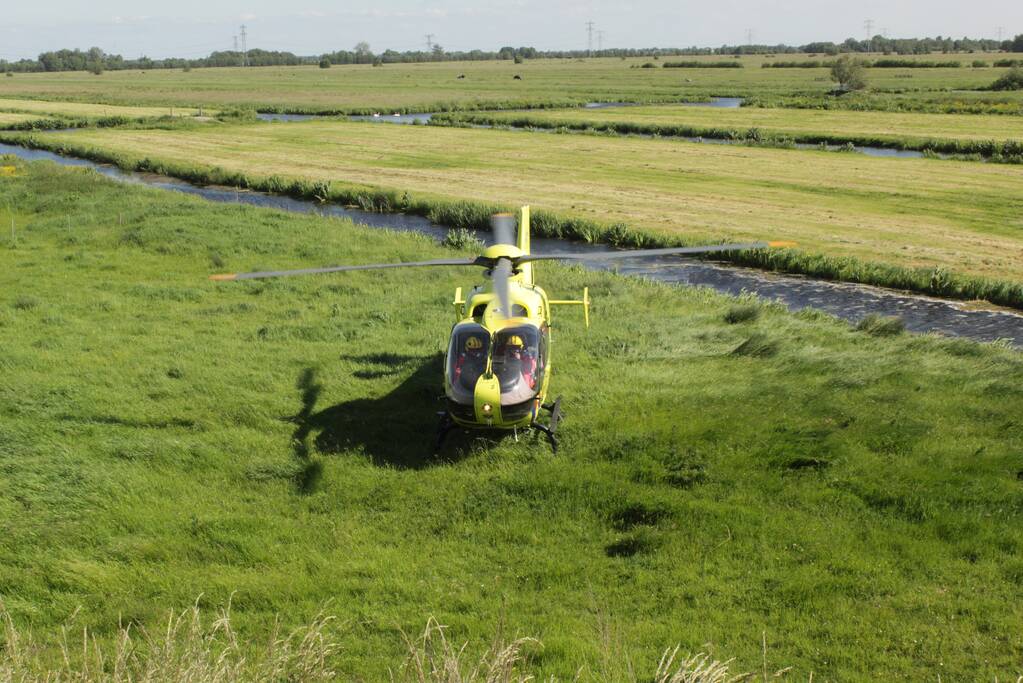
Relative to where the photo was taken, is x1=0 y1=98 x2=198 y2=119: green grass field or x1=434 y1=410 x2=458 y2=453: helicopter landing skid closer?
x1=434 y1=410 x2=458 y2=453: helicopter landing skid

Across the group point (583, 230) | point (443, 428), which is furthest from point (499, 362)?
point (583, 230)

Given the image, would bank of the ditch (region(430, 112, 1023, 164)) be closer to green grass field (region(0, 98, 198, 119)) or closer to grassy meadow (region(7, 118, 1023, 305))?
grassy meadow (region(7, 118, 1023, 305))

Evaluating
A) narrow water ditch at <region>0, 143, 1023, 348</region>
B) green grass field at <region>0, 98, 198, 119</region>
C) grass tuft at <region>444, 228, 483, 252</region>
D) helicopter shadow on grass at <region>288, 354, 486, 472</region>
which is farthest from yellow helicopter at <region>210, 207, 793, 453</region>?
green grass field at <region>0, 98, 198, 119</region>

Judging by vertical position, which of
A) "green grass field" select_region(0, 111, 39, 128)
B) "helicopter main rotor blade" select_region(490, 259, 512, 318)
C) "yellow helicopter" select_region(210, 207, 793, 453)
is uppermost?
"green grass field" select_region(0, 111, 39, 128)

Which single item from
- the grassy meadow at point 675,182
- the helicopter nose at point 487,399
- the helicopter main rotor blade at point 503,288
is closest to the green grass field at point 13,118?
the grassy meadow at point 675,182

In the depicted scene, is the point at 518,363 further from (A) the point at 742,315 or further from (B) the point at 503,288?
(A) the point at 742,315

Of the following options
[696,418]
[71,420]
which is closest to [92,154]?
[71,420]

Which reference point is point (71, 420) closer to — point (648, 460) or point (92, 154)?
point (648, 460)

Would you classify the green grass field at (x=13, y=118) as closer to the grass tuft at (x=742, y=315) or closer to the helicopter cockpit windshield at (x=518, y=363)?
the grass tuft at (x=742, y=315)
